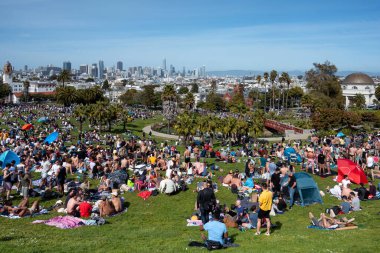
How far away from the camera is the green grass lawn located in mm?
9477

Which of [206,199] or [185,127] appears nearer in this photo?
[206,199]

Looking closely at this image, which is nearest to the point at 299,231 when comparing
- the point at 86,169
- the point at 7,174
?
the point at 7,174

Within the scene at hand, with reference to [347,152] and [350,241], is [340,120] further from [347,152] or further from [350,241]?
[350,241]

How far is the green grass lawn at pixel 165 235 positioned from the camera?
373 inches

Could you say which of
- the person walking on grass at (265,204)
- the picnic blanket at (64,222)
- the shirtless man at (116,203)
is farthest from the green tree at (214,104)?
the person walking on grass at (265,204)

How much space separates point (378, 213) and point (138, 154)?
A: 15.8m

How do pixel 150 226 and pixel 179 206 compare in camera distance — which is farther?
pixel 179 206

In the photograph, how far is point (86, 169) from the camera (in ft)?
68.9

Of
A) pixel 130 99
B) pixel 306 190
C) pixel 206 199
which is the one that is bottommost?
pixel 130 99

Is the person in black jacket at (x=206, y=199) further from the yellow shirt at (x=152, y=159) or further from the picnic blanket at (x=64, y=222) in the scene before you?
the yellow shirt at (x=152, y=159)

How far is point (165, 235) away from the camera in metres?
11.0

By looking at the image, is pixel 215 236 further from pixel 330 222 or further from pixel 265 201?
pixel 330 222

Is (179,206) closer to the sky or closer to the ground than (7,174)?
closer to the ground

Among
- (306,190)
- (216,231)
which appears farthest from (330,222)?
(216,231)
